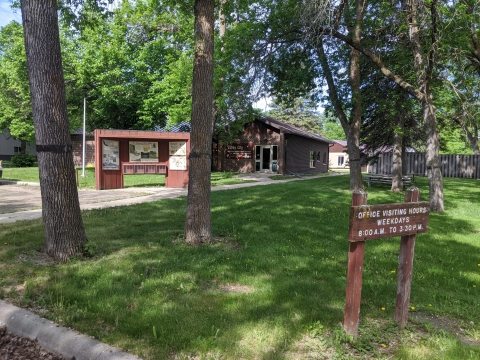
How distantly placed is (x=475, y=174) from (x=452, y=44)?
21452 millimetres

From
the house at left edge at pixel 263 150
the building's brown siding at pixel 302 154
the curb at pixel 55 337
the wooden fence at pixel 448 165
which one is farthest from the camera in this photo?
the building's brown siding at pixel 302 154

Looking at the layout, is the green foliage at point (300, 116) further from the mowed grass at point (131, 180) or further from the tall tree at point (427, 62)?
the tall tree at point (427, 62)

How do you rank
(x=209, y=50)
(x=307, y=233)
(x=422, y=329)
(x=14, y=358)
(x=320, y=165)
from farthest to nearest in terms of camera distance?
(x=320, y=165) < (x=307, y=233) < (x=209, y=50) < (x=422, y=329) < (x=14, y=358)

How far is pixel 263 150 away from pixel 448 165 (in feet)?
49.5

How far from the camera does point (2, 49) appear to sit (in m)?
36.8

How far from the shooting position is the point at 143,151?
15258 millimetres

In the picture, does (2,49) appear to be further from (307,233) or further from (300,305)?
(300,305)

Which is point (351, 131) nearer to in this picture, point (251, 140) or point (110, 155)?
point (110, 155)

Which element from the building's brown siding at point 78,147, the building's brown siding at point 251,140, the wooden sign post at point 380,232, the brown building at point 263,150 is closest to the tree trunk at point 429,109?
the wooden sign post at point 380,232

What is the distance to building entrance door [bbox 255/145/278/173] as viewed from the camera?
1115 inches

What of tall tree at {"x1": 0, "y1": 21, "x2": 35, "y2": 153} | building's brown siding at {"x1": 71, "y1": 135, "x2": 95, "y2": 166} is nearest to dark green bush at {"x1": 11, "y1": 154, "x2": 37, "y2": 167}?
tall tree at {"x1": 0, "y1": 21, "x2": 35, "y2": 153}

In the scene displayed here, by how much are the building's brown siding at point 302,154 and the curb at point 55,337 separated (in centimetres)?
2498

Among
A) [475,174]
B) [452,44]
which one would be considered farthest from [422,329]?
[475,174]

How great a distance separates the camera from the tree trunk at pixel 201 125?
243 inches
